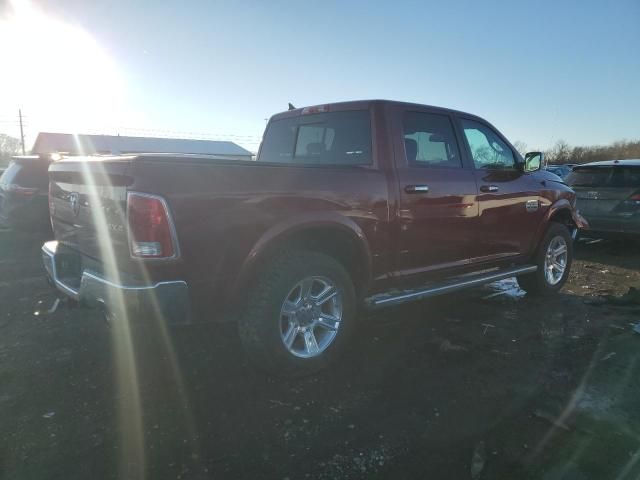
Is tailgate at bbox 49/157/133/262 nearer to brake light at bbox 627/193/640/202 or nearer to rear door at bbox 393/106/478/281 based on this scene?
rear door at bbox 393/106/478/281

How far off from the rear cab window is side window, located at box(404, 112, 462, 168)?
1.26 ft

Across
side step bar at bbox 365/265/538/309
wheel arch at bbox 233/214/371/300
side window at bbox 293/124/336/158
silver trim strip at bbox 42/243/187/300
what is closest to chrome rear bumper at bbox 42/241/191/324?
silver trim strip at bbox 42/243/187/300

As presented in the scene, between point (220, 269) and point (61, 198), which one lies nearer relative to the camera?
point (220, 269)

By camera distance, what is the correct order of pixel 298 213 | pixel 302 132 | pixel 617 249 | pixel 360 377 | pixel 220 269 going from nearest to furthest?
pixel 220 269
pixel 298 213
pixel 360 377
pixel 302 132
pixel 617 249

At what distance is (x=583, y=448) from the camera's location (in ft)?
8.14

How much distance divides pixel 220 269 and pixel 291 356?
0.82 meters

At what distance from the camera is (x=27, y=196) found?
23.1ft

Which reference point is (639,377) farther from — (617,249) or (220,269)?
(617,249)

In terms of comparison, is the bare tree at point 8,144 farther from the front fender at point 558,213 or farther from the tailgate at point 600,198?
the front fender at point 558,213

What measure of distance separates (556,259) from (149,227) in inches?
196

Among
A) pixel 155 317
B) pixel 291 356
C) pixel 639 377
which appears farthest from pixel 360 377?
pixel 639 377

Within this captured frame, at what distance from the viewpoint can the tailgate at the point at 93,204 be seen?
266 centimetres

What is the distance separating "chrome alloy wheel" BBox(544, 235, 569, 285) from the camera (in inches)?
217

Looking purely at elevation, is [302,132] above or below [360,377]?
above
